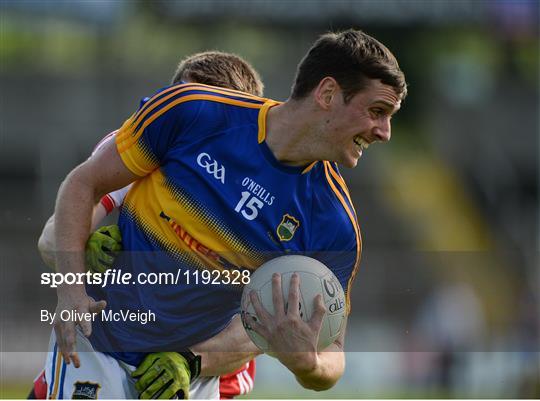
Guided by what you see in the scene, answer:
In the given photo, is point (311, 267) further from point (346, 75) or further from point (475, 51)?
point (475, 51)

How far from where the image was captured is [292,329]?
421 centimetres

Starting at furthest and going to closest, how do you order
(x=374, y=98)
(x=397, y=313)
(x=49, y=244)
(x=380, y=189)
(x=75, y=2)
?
(x=75, y=2), (x=380, y=189), (x=397, y=313), (x=49, y=244), (x=374, y=98)

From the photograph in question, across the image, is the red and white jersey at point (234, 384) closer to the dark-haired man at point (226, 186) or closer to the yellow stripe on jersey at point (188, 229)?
the dark-haired man at point (226, 186)

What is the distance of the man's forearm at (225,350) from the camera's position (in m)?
4.96

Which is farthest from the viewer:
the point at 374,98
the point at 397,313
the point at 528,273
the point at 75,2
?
the point at 75,2

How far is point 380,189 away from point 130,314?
49.7 ft

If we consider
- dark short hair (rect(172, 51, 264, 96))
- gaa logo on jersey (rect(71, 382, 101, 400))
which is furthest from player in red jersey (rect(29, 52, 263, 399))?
gaa logo on jersey (rect(71, 382, 101, 400))

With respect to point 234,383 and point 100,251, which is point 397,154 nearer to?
point 234,383

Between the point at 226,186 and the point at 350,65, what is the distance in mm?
759

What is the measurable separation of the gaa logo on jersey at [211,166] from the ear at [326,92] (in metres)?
0.52

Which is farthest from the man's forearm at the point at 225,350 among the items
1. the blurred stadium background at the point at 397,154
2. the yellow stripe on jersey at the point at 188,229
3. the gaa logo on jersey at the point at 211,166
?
the blurred stadium background at the point at 397,154

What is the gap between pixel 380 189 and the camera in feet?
64.4

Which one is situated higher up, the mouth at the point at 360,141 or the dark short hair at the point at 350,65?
the dark short hair at the point at 350,65

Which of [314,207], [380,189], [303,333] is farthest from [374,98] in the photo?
[380,189]
